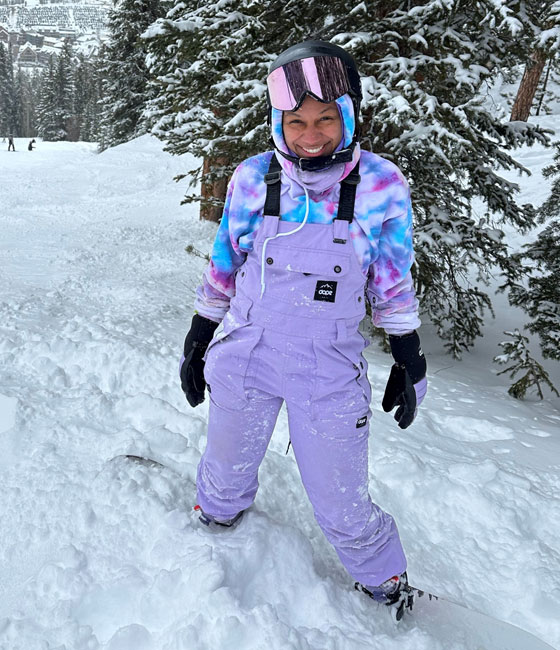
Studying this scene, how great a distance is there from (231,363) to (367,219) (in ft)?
2.73

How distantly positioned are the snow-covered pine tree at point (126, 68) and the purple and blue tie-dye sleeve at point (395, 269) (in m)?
23.3

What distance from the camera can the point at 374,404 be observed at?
14.2 feet

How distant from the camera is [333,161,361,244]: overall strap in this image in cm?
187

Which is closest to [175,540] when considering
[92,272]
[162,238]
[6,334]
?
[6,334]

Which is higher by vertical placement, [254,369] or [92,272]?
[254,369]

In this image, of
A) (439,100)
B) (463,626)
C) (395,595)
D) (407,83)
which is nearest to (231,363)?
(395,595)

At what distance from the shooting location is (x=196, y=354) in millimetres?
2428

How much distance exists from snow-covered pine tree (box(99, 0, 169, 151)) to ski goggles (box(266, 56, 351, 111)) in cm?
2305

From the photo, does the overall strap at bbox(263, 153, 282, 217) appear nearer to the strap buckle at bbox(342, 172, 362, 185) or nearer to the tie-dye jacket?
the tie-dye jacket

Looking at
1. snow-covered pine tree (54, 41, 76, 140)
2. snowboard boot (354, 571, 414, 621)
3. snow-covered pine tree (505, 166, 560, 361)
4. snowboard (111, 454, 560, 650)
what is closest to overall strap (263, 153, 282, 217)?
snowboard boot (354, 571, 414, 621)

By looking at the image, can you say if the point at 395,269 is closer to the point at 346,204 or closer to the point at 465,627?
the point at 346,204

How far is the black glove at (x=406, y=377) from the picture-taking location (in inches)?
86.6

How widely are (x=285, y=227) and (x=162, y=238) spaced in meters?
10.2

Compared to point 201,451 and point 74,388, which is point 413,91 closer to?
point 201,451
